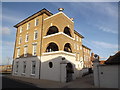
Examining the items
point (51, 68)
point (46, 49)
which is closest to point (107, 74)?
point (51, 68)

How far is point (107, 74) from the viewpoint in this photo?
10.4 m

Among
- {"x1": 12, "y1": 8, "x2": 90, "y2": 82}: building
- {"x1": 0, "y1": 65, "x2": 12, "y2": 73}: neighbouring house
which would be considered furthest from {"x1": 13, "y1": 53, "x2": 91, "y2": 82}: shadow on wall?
{"x1": 0, "y1": 65, "x2": 12, "y2": 73}: neighbouring house

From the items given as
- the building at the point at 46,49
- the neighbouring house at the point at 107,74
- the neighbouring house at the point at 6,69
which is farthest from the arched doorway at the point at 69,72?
the neighbouring house at the point at 6,69

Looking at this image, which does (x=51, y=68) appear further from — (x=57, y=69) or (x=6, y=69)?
(x=6, y=69)

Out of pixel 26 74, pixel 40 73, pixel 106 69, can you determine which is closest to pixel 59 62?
pixel 40 73

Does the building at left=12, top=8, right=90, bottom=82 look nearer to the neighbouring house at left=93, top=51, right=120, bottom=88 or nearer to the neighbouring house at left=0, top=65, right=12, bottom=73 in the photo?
the neighbouring house at left=93, top=51, right=120, bottom=88

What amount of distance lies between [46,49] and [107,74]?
11238 millimetres

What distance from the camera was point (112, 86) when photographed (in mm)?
9953

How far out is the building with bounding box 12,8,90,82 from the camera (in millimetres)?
15422

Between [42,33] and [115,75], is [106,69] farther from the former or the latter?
[42,33]

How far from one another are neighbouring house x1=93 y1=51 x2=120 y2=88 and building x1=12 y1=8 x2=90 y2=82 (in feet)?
15.1

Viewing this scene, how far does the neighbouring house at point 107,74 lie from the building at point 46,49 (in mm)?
4604

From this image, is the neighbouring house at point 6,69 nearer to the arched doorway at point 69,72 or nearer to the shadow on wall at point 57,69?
the shadow on wall at point 57,69

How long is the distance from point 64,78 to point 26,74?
9676 millimetres
